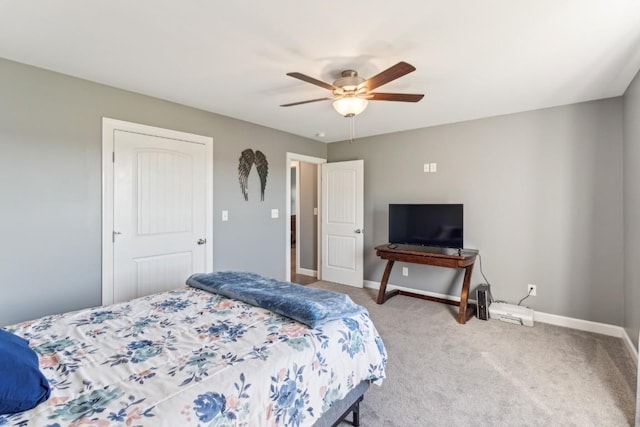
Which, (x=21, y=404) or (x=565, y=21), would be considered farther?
(x=565, y=21)

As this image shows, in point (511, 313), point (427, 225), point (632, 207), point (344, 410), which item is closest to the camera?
point (344, 410)

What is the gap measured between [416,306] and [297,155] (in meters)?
2.66

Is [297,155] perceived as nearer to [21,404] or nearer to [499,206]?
[499,206]

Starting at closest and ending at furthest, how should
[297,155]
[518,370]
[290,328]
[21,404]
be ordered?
[21,404] < [290,328] < [518,370] < [297,155]

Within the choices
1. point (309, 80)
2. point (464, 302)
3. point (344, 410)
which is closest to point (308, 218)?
point (464, 302)

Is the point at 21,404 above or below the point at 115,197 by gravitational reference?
below

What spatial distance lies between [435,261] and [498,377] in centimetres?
143

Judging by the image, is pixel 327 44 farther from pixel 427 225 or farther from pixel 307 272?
pixel 307 272

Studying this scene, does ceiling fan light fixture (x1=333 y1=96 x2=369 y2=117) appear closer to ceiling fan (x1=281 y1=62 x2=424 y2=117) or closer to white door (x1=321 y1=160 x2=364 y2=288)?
ceiling fan (x1=281 y1=62 x2=424 y2=117)

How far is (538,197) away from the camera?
348cm

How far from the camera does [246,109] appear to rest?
3.47m

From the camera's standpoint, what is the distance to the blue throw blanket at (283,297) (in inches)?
66.8

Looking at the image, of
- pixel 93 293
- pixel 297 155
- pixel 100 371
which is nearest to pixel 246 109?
pixel 297 155

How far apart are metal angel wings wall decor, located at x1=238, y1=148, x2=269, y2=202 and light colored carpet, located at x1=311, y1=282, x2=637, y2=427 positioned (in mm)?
2221
